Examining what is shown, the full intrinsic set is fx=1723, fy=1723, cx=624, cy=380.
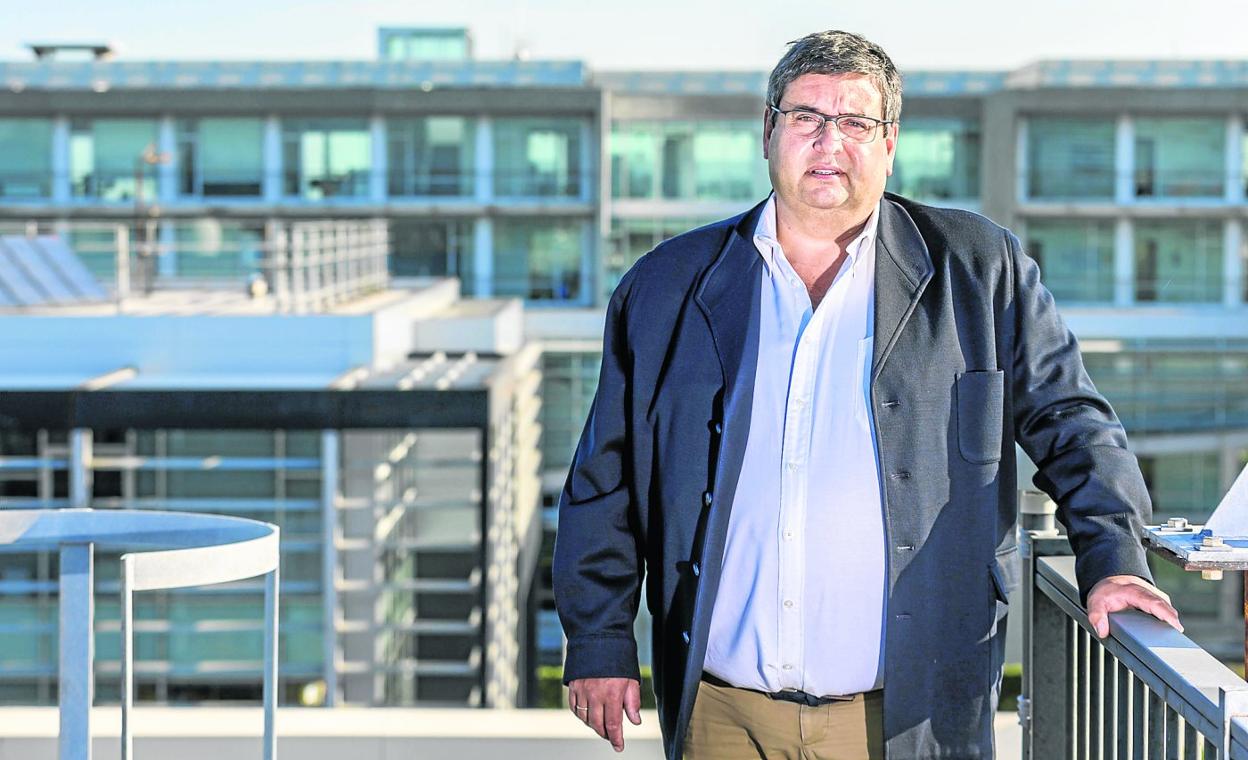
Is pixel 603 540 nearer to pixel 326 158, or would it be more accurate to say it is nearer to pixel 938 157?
pixel 938 157

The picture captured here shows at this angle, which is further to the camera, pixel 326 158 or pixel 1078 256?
pixel 1078 256

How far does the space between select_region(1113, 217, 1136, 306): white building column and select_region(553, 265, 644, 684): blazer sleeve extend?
116ft

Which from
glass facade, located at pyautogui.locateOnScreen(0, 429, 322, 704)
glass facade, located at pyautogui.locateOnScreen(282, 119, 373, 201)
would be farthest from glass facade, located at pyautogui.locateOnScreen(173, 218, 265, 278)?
glass facade, located at pyautogui.locateOnScreen(0, 429, 322, 704)

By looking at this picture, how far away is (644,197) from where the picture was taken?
35.8 metres

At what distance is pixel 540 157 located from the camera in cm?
3591

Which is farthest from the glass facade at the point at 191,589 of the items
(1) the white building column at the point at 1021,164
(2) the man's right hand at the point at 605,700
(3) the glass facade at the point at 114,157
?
(1) the white building column at the point at 1021,164

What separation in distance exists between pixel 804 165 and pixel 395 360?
11.6 meters

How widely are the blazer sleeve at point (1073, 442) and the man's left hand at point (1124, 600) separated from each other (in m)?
0.01

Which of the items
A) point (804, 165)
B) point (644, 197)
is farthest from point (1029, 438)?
point (644, 197)

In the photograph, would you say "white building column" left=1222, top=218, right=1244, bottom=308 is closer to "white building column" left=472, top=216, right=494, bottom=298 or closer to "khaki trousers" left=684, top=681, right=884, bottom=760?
"white building column" left=472, top=216, right=494, bottom=298

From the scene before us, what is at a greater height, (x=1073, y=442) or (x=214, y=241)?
(x=214, y=241)

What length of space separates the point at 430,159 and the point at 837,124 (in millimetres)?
34372

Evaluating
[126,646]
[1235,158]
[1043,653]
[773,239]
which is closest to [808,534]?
[773,239]

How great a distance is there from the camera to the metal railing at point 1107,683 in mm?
1924
